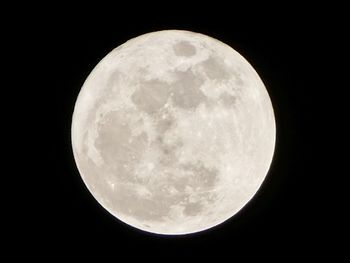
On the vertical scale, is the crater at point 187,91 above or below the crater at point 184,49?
below

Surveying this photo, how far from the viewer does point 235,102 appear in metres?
6.96

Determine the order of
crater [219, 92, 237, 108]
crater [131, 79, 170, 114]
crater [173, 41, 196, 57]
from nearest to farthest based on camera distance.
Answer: crater [131, 79, 170, 114] < crater [219, 92, 237, 108] < crater [173, 41, 196, 57]

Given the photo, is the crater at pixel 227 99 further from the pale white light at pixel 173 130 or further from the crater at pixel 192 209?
the crater at pixel 192 209

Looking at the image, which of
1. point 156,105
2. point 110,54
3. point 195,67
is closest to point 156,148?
point 156,105

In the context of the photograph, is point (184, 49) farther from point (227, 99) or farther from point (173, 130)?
point (173, 130)

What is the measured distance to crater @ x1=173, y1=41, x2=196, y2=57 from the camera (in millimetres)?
7012

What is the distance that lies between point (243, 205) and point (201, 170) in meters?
1.14

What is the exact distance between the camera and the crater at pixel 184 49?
701 cm

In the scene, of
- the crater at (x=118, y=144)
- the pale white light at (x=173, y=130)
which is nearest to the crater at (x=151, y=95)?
the pale white light at (x=173, y=130)

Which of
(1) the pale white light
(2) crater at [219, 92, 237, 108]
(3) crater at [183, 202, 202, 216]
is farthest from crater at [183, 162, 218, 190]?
(2) crater at [219, 92, 237, 108]

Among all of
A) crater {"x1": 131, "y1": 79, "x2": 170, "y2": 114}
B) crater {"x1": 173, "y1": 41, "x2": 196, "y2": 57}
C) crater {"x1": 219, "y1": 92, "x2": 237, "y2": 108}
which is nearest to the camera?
crater {"x1": 131, "y1": 79, "x2": 170, "y2": 114}

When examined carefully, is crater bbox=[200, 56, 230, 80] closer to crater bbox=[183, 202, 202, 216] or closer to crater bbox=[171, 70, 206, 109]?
crater bbox=[171, 70, 206, 109]

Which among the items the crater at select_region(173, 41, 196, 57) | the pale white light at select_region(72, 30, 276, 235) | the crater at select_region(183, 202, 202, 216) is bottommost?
the crater at select_region(183, 202, 202, 216)

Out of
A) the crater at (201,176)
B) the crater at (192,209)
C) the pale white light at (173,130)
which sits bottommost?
the crater at (192,209)
